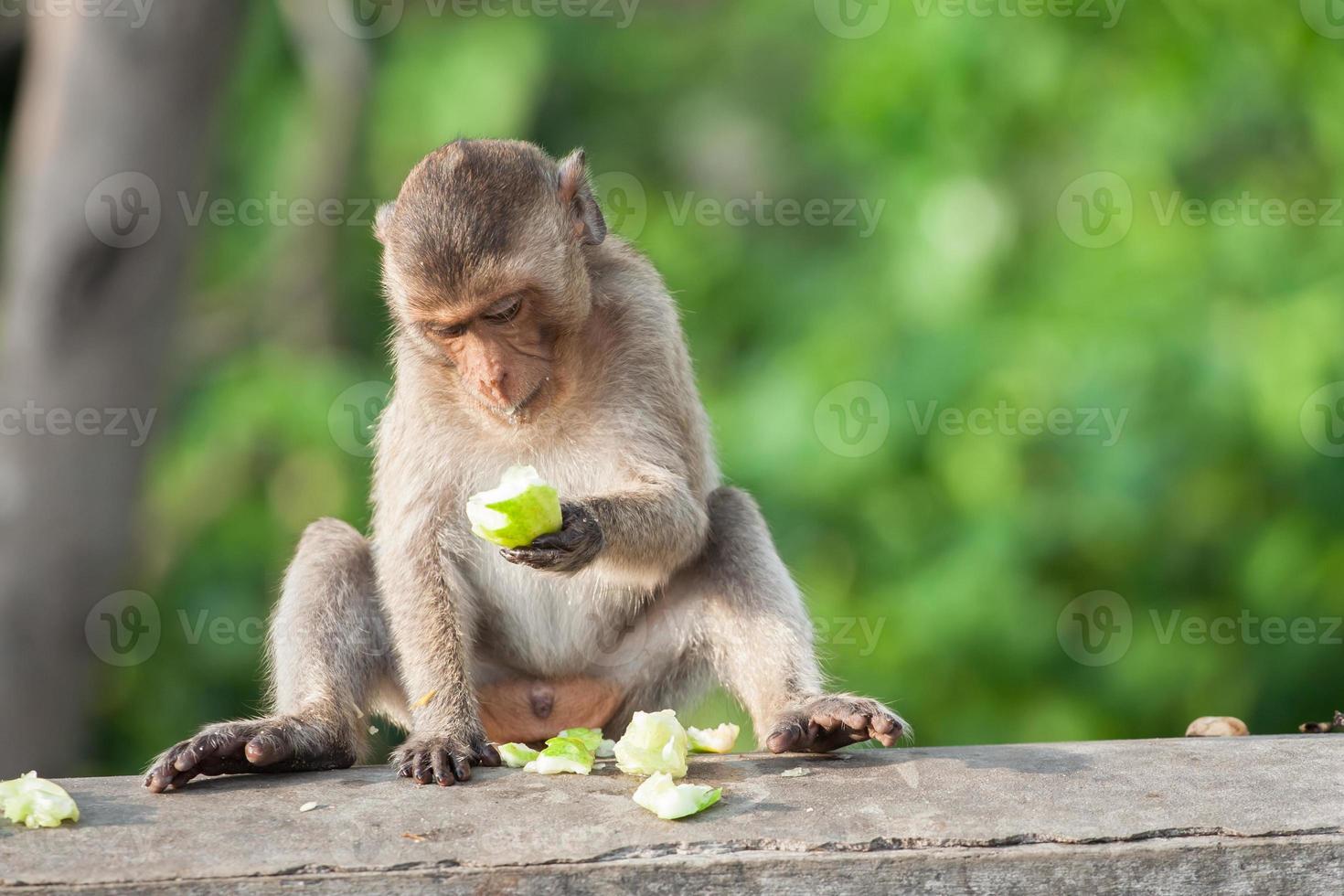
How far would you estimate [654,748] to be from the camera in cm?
405

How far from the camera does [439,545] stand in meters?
5.08

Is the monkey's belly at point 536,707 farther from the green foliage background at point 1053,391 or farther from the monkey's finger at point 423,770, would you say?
the green foliage background at point 1053,391

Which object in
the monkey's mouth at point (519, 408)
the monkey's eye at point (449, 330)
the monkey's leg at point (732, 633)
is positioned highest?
the monkey's eye at point (449, 330)

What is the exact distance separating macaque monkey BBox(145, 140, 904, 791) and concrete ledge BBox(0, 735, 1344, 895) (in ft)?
1.56

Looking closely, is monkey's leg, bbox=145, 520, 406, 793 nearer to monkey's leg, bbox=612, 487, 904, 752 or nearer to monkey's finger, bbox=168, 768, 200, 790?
monkey's finger, bbox=168, 768, 200, 790

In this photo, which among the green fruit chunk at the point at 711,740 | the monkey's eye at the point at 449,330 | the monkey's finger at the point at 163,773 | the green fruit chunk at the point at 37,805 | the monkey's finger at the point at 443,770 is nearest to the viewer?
the green fruit chunk at the point at 37,805

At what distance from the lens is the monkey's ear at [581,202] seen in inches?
204

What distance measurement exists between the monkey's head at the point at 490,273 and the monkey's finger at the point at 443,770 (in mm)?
1144

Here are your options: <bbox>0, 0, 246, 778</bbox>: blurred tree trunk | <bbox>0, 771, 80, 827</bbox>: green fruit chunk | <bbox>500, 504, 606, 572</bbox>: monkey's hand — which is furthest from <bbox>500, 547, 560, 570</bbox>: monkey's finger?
<bbox>0, 0, 246, 778</bbox>: blurred tree trunk

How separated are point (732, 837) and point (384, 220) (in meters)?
2.42

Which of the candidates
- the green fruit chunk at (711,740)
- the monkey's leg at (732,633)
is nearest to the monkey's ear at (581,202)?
the monkey's leg at (732,633)

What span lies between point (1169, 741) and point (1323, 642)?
439 centimetres

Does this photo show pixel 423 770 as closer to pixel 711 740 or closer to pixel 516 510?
pixel 516 510

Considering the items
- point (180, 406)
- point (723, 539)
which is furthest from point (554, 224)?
point (180, 406)
